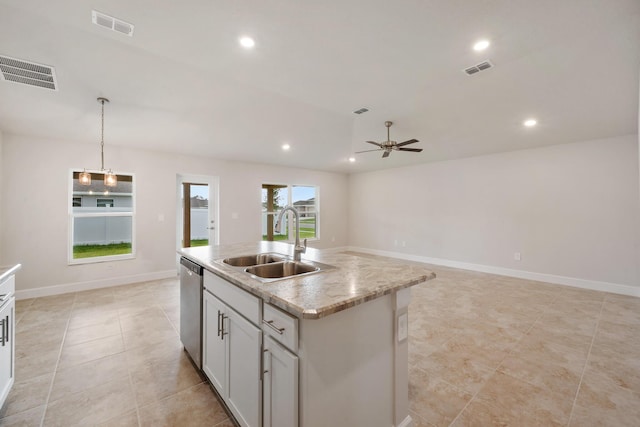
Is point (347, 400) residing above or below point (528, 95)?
below

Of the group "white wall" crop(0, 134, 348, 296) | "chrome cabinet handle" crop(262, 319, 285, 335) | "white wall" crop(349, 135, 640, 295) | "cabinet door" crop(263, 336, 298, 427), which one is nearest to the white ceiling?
"white wall" crop(0, 134, 348, 296)

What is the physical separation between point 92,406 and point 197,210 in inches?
168

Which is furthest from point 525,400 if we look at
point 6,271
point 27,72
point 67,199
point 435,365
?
point 67,199

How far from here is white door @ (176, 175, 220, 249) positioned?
5395 mm

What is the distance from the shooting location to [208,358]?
1.94 m

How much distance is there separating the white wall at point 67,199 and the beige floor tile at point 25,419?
3.22 meters

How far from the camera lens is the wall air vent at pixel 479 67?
96.5 inches

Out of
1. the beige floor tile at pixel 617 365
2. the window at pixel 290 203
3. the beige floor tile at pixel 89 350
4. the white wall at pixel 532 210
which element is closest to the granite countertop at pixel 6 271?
the beige floor tile at pixel 89 350

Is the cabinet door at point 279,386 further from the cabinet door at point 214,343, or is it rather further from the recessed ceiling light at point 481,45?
the recessed ceiling light at point 481,45

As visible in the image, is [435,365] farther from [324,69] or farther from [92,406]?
[324,69]

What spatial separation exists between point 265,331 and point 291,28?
6.93 ft

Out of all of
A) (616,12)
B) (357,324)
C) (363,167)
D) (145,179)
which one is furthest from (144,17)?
(363,167)

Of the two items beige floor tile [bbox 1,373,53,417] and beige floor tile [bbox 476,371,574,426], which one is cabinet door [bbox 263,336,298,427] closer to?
beige floor tile [bbox 476,371,574,426]

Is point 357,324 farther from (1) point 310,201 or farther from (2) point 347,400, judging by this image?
(1) point 310,201
